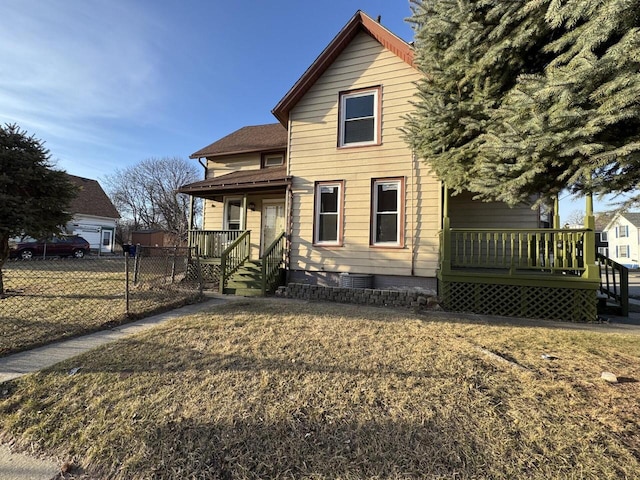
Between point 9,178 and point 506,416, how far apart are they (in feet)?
32.5

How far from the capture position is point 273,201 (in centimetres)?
1151

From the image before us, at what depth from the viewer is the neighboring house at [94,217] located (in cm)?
2652

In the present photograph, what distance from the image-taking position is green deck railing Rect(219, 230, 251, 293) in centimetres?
879

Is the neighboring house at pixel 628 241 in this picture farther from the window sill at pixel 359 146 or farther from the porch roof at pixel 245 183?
the porch roof at pixel 245 183

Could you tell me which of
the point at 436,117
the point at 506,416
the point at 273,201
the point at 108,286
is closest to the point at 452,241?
the point at 436,117

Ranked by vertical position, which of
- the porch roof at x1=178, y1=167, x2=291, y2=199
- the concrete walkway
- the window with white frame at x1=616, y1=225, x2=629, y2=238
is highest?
the window with white frame at x1=616, y1=225, x2=629, y2=238

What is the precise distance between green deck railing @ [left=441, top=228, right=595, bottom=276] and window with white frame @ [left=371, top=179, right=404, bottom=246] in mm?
1449

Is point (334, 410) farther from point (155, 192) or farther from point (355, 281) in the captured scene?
point (155, 192)

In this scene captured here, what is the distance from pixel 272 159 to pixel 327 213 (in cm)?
431

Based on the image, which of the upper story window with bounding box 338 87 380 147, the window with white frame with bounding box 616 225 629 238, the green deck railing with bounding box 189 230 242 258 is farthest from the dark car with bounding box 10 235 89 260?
the window with white frame with bounding box 616 225 629 238

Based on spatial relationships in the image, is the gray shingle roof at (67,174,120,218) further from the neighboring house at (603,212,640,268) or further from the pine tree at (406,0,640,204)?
the neighboring house at (603,212,640,268)

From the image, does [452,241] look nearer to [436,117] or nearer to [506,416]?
[436,117]

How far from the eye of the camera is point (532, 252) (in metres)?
7.09

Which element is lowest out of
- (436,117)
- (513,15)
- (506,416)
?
(506,416)
